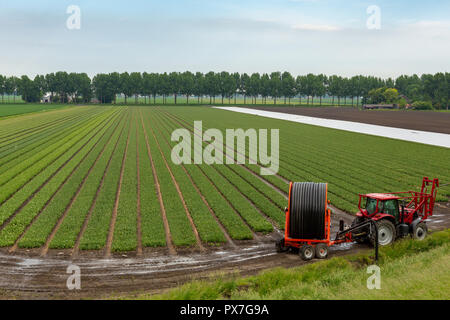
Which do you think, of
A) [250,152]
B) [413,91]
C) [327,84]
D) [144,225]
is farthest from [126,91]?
[144,225]

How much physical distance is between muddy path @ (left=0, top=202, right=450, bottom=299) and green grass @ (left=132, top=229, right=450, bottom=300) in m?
0.82

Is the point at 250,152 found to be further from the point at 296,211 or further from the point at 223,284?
the point at 223,284

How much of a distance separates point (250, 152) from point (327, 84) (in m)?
169

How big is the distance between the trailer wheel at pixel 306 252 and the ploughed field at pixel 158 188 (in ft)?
8.17

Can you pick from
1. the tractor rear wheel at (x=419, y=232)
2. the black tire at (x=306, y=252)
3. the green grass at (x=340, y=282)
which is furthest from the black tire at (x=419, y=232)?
the black tire at (x=306, y=252)

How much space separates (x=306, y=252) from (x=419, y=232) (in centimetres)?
434

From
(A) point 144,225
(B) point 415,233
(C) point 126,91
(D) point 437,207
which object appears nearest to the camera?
(B) point 415,233

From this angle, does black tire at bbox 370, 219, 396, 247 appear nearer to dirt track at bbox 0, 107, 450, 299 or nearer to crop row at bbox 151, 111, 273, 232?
dirt track at bbox 0, 107, 450, 299

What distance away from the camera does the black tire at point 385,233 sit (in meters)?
12.9

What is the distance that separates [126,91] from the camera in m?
164

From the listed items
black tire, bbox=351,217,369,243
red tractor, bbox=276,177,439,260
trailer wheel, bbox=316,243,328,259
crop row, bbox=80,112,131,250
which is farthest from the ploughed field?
black tire, bbox=351,217,369,243

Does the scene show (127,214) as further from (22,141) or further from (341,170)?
(22,141)

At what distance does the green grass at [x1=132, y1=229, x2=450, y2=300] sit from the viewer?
28.6ft
